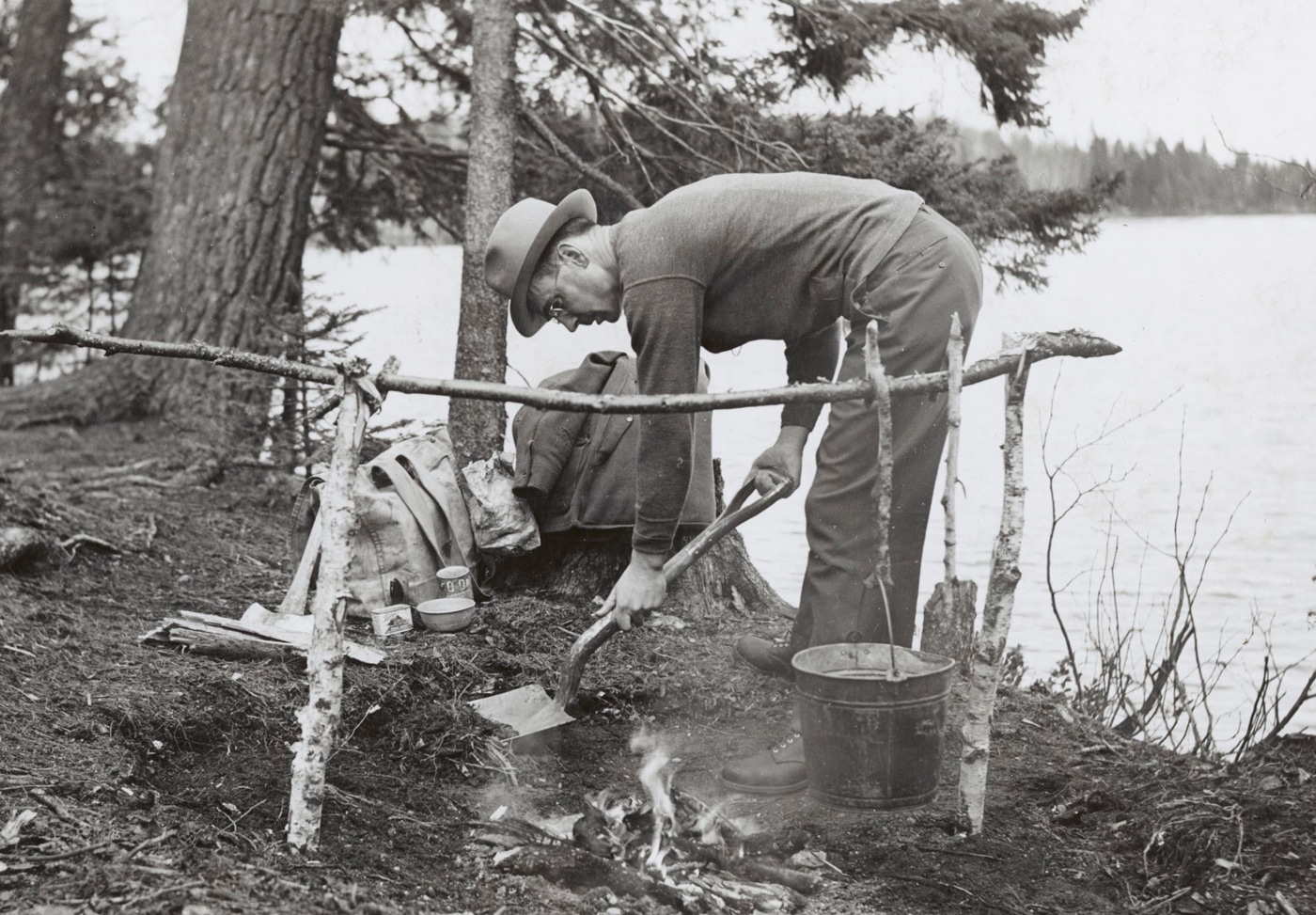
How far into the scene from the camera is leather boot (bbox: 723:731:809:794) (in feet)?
11.3

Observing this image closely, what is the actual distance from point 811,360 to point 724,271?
0.72m

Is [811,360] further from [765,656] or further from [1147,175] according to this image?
[1147,175]

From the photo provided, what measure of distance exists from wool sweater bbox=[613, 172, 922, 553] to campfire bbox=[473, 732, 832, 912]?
78 cm

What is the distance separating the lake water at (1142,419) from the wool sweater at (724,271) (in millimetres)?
2883

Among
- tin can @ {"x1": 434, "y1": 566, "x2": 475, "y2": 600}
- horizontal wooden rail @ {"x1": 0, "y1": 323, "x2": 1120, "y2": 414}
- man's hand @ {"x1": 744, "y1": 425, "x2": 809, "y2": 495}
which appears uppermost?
horizontal wooden rail @ {"x1": 0, "y1": 323, "x2": 1120, "y2": 414}

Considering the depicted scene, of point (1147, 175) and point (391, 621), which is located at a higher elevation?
point (1147, 175)

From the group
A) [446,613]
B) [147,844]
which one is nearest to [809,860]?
[147,844]

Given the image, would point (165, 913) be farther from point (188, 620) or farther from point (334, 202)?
point (334, 202)

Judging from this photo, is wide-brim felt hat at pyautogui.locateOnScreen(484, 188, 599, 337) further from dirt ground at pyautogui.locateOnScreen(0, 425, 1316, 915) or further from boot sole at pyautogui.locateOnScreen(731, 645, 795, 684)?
boot sole at pyautogui.locateOnScreen(731, 645, 795, 684)

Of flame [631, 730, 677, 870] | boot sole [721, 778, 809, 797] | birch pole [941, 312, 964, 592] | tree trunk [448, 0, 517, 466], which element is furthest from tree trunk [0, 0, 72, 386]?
birch pole [941, 312, 964, 592]

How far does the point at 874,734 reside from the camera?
9.12ft

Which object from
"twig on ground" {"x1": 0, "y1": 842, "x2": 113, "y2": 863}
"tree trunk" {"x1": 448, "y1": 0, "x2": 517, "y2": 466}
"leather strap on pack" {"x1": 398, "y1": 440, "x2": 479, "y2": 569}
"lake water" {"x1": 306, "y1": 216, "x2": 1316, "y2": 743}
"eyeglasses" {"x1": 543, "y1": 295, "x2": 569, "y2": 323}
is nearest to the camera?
"twig on ground" {"x1": 0, "y1": 842, "x2": 113, "y2": 863}

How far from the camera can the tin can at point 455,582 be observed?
4898 mm

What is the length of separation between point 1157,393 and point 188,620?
32.7 feet
